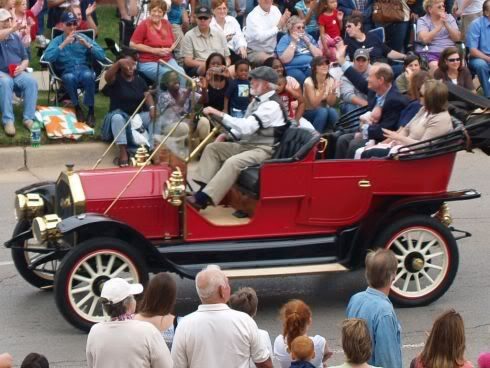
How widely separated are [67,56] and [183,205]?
697 centimetres

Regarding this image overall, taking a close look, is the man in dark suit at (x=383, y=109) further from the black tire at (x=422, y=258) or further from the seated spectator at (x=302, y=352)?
the seated spectator at (x=302, y=352)

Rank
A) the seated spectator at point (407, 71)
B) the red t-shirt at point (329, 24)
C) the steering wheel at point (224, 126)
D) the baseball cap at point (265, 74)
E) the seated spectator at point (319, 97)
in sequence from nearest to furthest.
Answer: the steering wheel at point (224, 126), the baseball cap at point (265, 74), the seated spectator at point (407, 71), the seated spectator at point (319, 97), the red t-shirt at point (329, 24)

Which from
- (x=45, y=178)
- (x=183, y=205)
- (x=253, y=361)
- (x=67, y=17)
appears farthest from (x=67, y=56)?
(x=253, y=361)

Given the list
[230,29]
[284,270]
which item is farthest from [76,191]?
[230,29]

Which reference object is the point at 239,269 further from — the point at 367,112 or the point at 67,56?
the point at 67,56

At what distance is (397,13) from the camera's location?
18.2m

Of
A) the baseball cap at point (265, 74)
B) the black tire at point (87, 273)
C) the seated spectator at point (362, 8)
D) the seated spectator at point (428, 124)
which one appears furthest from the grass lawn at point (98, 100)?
the black tire at point (87, 273)

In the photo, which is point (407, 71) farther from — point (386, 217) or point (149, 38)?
point (386, 217)

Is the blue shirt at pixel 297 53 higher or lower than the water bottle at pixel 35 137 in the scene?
higher

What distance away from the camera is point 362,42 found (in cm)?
1728

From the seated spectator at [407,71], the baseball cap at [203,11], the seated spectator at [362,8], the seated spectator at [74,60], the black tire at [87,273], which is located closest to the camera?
the black tire at [87,273]

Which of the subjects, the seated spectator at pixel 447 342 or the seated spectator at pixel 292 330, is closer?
the seated spectator at pixel 447 342

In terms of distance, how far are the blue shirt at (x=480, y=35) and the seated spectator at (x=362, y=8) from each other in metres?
1.57

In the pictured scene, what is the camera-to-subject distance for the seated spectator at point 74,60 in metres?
15.8
